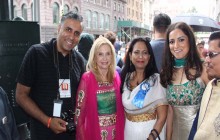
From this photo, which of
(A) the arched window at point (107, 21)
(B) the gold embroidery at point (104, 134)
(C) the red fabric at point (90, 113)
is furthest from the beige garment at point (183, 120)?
(A) the arched window at point (107, 21)

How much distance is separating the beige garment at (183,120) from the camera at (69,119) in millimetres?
1027

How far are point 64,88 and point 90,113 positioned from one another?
385 millimetres

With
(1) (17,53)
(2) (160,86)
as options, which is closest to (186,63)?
(2) (160,86)

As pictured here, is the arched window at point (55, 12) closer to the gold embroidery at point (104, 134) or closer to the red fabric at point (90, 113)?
the red fabric at point (90, 113)

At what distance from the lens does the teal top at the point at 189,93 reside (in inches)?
94.6

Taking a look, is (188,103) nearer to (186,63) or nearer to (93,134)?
(186,63)

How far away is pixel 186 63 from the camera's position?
2.51m

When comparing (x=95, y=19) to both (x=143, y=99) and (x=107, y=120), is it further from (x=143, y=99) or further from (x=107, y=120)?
(x=143, y=99)

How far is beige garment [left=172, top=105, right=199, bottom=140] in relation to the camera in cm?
243

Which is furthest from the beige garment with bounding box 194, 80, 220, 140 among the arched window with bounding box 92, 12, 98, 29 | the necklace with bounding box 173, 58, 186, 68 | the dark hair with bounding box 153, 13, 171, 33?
the arched window with bounding box 92, 12, 98, 29

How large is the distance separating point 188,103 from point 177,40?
2.04 ft

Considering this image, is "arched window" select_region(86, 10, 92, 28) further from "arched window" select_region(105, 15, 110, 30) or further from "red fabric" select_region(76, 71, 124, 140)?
"red fabric" select_region(76, 71, 124, 140)

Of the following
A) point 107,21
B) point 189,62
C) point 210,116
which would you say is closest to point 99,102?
point 189,62

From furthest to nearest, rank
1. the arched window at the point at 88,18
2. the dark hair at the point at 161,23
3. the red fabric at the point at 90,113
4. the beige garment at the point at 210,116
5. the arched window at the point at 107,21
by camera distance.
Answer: the arched window at the point at 107,21 → the arched window at the point at 88,18 → the dark hair at the point at 161,23 → the red fabric at the point at 90,113 → the beige garment at the point at 210,116
